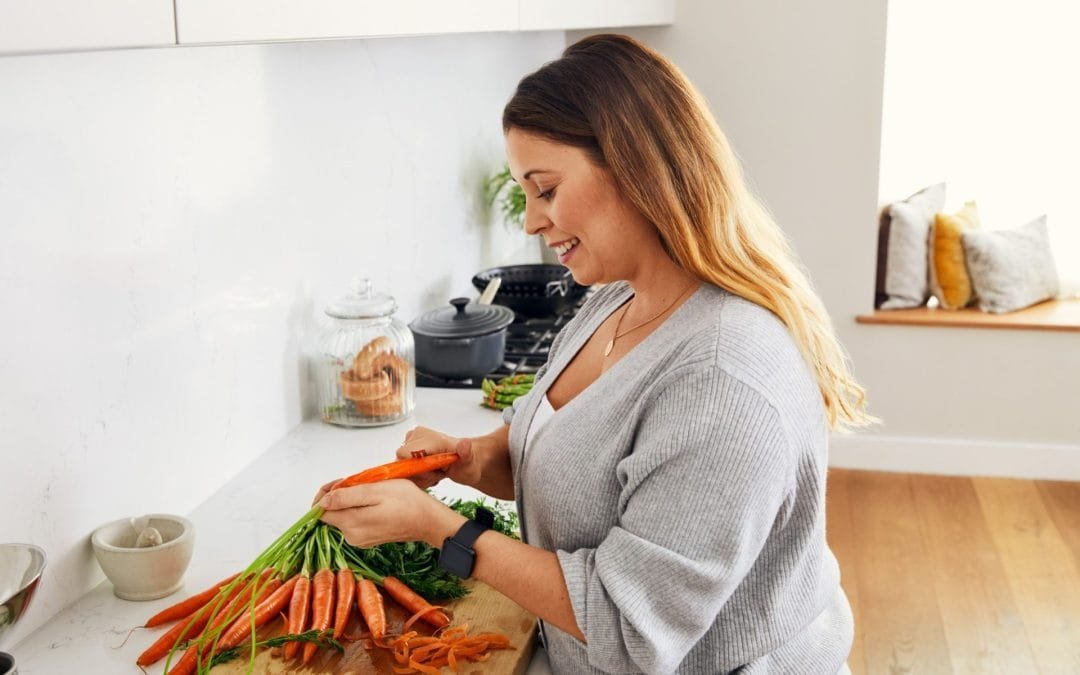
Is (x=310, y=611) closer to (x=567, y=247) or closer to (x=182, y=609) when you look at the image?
(x=182, y=609)

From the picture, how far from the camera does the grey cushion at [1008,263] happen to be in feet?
14.9

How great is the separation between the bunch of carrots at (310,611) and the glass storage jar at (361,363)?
0.66m

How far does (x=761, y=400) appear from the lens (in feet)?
4.34

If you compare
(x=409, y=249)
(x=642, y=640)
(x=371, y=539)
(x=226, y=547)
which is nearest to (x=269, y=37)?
(x=371, y=539)

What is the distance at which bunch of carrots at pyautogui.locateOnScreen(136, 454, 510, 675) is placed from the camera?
61.2 inches

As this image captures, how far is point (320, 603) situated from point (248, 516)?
435 millimetres

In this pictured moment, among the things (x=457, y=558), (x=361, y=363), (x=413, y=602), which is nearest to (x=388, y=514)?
(x=457, y=558)

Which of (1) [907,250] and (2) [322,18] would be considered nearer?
(2) [322,18]

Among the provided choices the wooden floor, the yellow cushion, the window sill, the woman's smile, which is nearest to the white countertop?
the woman's smile

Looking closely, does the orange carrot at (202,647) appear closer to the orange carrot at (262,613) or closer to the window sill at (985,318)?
the orange carrot at (262,613)

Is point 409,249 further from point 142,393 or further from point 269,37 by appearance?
point 269,37

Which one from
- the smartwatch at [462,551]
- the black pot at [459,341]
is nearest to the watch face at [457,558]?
the smartwatch at [462,551]

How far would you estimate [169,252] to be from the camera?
1.94 m

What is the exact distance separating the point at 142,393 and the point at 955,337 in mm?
3455
